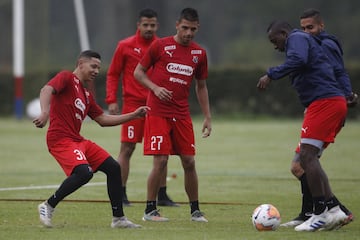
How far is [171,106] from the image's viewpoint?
1092 cm

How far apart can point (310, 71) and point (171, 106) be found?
183 centimetres

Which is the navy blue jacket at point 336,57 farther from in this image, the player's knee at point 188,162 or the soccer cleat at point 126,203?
the soccer cleat at point 126,203

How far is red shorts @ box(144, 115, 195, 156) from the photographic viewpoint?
10.8 metres

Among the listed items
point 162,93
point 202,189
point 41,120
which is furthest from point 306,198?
point 202,189

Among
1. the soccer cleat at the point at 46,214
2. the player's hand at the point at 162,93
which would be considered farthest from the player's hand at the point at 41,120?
the player's hand at the point at 162,93

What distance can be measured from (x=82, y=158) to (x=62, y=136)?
1.07ft

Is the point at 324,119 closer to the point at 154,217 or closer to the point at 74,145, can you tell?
the point at 154,217

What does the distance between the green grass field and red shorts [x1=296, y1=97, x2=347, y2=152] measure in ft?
3.29

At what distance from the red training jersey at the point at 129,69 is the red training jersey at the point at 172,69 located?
1.70m

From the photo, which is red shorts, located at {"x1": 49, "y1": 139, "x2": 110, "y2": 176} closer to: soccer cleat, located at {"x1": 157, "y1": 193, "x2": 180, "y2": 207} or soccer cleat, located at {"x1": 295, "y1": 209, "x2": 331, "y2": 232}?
soccer cleat, located at {"x1": 295, "y1": 209, "x2": 331, "y2": 232}

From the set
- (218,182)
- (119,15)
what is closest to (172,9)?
(119,15)

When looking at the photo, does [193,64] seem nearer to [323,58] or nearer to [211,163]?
[323,58]

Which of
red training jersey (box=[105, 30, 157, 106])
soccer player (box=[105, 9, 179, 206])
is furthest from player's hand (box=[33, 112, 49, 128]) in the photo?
red training jersey (box=[105, 30, 157, 106])

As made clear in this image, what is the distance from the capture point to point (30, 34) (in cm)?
3603
